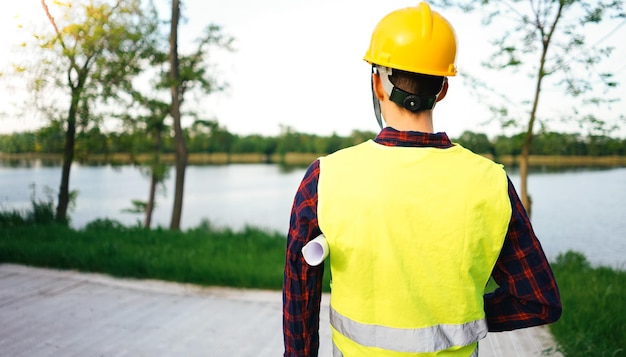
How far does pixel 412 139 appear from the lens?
4.11 ft

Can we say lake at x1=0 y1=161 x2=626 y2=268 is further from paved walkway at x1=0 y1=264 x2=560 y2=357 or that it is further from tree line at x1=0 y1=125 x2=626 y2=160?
paved walkway at x1=0 y1=264 x2=560 y2=357

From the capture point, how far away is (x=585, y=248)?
35.0 ft

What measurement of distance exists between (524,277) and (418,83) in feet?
2.07

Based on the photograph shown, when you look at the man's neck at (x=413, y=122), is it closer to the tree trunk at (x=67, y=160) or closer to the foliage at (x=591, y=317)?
the foliage at (x=591, y=317)

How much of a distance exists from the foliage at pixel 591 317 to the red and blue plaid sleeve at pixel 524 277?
2.12 metres

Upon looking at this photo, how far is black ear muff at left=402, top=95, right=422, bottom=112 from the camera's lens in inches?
50.1

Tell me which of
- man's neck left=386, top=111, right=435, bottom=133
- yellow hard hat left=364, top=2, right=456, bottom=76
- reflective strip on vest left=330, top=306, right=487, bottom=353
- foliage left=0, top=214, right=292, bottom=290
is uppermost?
yellow hard hat left=364, top=2, right=456, bottom=76

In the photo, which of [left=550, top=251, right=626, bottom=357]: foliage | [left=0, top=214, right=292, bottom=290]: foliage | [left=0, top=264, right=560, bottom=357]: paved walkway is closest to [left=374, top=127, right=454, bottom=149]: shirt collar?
[left=0, top=264, right=560, bottom=357]: paved walkway

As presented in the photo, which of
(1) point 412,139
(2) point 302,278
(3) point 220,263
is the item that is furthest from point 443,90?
(3) point 220,263

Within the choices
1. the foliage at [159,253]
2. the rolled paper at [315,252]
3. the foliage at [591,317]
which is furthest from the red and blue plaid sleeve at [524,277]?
the foliage at [159,253]

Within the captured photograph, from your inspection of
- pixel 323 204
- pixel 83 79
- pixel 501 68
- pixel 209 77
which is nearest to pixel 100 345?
pixel 323 204

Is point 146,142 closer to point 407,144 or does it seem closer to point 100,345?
point 100,345

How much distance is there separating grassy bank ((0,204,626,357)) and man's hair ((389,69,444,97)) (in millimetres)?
2603

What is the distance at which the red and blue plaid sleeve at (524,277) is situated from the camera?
4.16 ft
